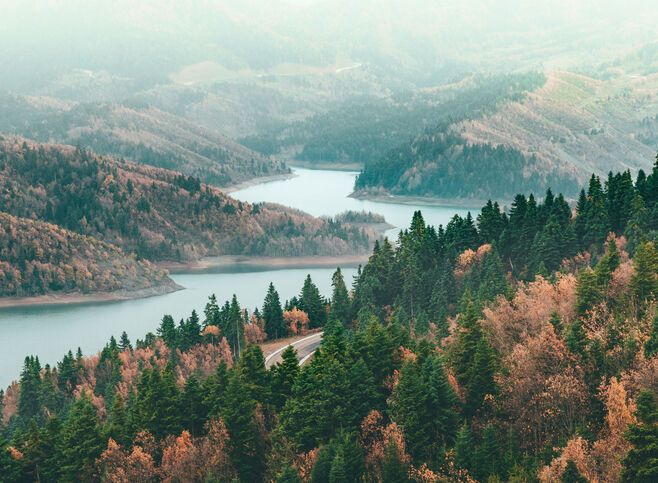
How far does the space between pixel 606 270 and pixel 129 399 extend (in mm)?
58410

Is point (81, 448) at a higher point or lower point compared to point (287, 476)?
higher

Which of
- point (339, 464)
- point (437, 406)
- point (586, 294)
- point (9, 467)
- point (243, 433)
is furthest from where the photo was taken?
point (9, 467)

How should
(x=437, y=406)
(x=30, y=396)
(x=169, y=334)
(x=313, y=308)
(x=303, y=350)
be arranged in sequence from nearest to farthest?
1. (x=437, y=406)
2. (x=303, y=350)
3. (x=30, y=396)
4. (x=313, y=308)
5. (x=169, y=334)

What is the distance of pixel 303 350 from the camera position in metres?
119

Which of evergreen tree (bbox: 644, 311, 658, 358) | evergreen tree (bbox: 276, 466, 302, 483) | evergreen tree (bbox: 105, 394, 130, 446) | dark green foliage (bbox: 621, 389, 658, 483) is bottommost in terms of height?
evergreen tree (bbox: 276, 466, 302, 483)

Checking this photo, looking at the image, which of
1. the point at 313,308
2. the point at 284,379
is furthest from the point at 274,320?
the point at 284,379

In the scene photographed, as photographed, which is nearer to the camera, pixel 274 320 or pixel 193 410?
pixel 193 410

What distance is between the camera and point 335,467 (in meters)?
72.2

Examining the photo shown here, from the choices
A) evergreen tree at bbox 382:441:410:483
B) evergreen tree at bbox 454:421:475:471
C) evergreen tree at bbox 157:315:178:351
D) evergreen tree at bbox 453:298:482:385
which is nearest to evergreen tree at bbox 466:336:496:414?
evergreen tree at bbox 453:298:482:385

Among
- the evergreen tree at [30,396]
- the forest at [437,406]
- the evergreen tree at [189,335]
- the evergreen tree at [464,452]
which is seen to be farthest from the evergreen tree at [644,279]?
the evergreen tree at [30,396]

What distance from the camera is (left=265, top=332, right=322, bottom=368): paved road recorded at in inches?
4470

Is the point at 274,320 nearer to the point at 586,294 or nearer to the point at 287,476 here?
the point at 586,294

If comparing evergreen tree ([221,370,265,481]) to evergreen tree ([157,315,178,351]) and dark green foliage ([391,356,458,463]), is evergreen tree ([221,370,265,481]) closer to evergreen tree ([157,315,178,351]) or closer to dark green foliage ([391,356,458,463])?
dark green foliage ([391,356,458,463])

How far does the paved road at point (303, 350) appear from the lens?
113550 millimetres
